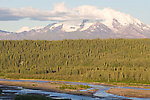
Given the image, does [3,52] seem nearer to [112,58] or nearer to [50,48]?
[50,48]

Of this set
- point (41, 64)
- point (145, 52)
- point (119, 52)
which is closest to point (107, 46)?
point (119, 52)

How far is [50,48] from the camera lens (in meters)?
166

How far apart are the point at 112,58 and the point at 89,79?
1295 inches

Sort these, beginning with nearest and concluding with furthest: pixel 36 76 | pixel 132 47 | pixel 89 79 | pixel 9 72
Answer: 1. pixel 89 79
2. pixel 36 76
3. pixel 9 72
4. pixel 132 47

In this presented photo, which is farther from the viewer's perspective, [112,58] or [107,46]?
[107,46]

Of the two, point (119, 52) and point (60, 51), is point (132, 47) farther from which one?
point (60, 51)

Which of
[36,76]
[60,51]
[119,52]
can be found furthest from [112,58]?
[36,76]

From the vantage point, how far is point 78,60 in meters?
152

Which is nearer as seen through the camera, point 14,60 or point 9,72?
point 9,72

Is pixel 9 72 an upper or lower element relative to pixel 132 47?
lower

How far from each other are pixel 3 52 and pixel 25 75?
129 feet

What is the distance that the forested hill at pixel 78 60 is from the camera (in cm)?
12001

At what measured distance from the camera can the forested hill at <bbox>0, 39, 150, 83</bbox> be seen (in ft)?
394

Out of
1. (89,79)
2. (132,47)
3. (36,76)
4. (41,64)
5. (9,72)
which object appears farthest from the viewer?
Answer: (132,47)
